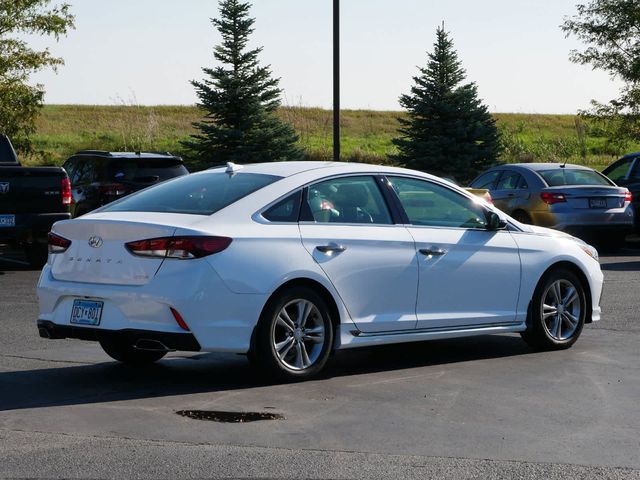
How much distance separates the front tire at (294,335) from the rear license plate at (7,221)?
388 inches

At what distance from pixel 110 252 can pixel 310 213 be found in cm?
146

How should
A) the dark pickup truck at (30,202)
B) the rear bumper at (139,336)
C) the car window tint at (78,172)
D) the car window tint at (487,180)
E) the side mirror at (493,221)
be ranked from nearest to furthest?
the rear bumper at (139,336) < the side mirror at (493,221) < the dark pickup truck at (30,202) < the car window tint at (78,172) < the car window tint at (487,180)

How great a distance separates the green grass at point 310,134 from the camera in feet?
160

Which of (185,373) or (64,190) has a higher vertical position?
(64,190)

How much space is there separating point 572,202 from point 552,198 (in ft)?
1.10

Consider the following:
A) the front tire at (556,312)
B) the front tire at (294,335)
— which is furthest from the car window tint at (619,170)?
the front tire at (294,335)

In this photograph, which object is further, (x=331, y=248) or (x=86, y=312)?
(x=331, y=248)

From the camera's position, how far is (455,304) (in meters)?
9.61

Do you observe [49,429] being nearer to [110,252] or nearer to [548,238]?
[110,252]

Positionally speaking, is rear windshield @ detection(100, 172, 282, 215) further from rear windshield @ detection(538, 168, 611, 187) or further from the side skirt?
rear windshield @ detection(538, 168, 611, 187)

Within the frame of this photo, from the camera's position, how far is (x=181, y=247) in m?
8.20

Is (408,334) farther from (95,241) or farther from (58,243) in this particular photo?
(58,243)

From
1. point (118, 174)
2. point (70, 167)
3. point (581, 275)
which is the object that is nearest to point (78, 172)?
point (70, 167)

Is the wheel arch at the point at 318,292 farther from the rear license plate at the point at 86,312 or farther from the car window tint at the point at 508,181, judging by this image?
the car window tint at the point at 508,181
